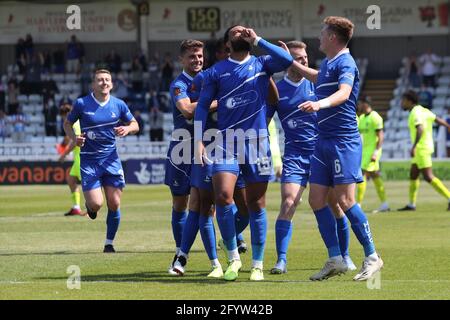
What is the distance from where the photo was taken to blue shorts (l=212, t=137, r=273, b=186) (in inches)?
455

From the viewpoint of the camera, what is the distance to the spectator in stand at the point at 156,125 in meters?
42.0

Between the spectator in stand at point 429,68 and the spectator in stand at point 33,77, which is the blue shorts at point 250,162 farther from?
the spectator in stand at point 33,77

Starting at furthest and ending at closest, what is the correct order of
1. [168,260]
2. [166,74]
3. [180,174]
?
[166,74] → [168,260] → [180,174]

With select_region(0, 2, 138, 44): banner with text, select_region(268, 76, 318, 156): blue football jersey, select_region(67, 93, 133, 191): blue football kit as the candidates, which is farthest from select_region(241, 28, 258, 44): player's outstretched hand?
select_region(0, 2, 138, 44): banner with text

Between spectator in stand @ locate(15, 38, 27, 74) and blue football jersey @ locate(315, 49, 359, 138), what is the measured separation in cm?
3776

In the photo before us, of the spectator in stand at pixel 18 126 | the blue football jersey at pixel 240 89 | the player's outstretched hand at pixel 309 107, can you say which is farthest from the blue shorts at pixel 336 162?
the spectator in stand at pixel 18 126

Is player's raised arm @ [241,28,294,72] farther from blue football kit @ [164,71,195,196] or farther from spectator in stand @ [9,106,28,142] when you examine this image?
spectator in stand @ [9,106,28,142]

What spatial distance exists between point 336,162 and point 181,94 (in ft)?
7.05

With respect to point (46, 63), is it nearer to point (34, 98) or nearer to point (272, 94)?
point (34, 98)

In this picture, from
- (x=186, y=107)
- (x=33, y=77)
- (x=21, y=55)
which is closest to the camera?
(x=186, y=107)

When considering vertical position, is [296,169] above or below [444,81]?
below

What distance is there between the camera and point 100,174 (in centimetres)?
1562

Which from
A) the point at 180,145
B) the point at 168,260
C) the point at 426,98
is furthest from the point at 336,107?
the point at 426,98
